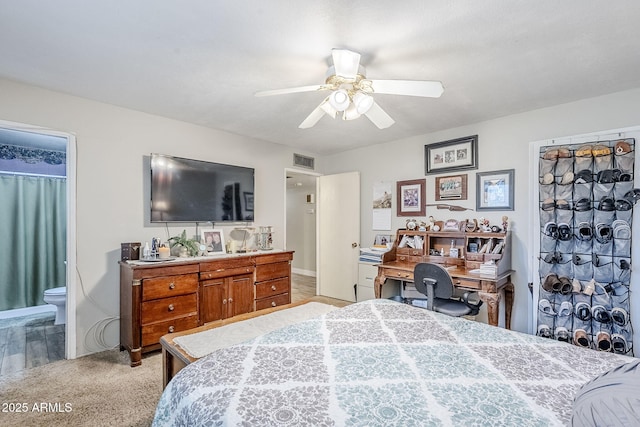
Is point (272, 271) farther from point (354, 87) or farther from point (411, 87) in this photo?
point (411, 87)

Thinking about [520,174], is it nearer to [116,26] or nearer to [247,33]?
[247,33]

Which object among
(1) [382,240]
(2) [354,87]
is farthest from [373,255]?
(2) [354,87]

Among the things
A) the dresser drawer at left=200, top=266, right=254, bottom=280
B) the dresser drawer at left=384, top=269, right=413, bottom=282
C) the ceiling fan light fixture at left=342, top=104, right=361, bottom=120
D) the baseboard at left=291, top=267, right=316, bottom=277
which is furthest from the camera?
the baseboard at left=291, top=267, right=316, bottom=277

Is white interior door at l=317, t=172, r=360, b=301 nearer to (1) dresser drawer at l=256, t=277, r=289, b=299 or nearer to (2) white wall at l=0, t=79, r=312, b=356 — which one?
(1) dresser drawer at l=256, t=277, r=289, b=299

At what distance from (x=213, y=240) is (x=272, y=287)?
87 cm

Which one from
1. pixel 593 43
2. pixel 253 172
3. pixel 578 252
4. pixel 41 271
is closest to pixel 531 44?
pixel 593 43

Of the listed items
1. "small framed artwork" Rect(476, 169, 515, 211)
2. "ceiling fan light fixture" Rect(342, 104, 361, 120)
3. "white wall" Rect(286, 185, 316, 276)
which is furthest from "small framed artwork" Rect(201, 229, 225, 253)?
"white wall" Rect(286, 185, 316, 276)

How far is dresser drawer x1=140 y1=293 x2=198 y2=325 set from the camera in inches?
103

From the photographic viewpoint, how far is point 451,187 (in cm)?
359

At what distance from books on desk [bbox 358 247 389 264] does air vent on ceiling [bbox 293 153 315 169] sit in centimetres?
165

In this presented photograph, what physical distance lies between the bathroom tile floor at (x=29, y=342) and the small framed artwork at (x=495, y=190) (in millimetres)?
4371

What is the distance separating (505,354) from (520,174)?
93.9 inches

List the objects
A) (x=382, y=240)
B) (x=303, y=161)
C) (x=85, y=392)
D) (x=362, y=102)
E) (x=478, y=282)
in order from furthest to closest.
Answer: (x=303, y=161) < (x=382, y=240) < (x=478, y=282) < (x=85, y=392) < (x=362, y=102)

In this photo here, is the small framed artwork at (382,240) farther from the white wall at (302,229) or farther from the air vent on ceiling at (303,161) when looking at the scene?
the white wall at (302,229)
